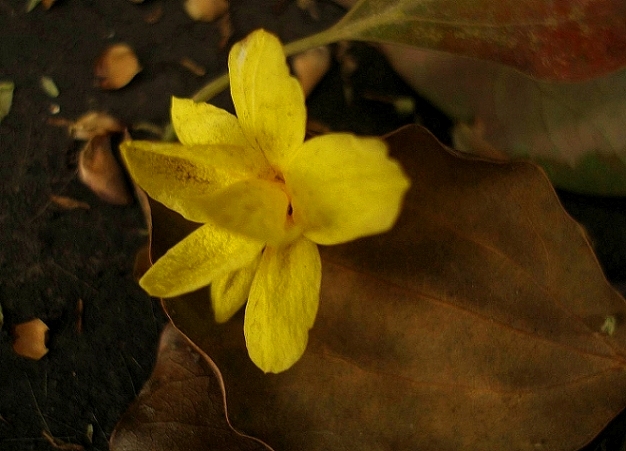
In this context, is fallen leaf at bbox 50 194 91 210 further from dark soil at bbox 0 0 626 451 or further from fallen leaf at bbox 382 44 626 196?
fallen leaf at bbox 382 44 626 196

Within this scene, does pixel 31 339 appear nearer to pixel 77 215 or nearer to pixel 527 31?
pixel 77 215

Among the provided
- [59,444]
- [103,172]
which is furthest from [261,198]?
[59,444]

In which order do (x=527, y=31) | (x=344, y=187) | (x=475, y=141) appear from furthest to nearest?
(x=475, y=141)
(x=527, y=31)
(x=344, y=187)

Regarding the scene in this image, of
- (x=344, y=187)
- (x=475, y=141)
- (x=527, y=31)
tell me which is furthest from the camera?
(x=475, y=141)

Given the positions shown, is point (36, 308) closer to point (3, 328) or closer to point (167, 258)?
point (3, 328)

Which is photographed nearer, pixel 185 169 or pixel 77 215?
pixel 185 169

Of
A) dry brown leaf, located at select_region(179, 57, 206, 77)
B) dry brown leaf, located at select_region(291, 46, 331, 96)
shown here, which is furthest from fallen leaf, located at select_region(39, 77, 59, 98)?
dry brown leaf, located at select_region(291, 46, 331, 96)

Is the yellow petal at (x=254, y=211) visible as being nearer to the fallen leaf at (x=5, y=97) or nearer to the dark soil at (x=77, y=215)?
the dark soil at (x=77, y=215)
